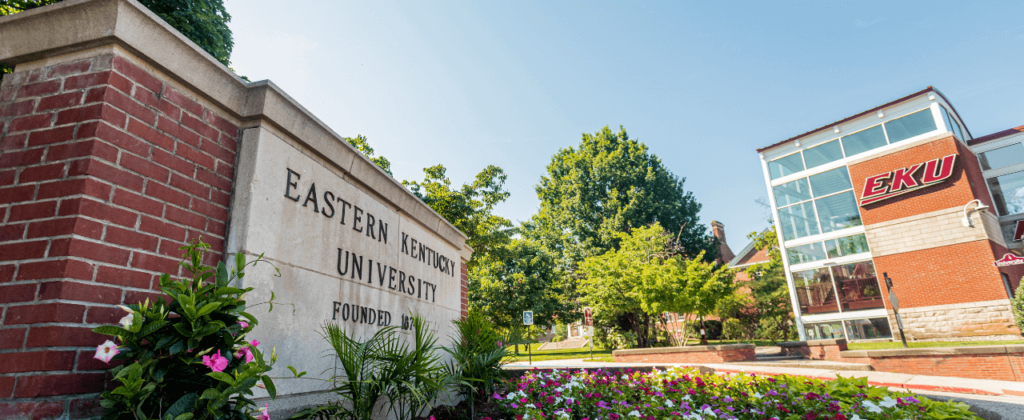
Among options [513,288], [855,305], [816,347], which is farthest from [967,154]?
[513,288]

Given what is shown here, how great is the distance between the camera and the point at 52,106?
2.29m

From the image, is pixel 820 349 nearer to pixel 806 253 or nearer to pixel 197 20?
pixel 806 253

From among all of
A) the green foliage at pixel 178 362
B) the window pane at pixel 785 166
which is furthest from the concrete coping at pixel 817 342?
the green foliage at pixel 178 362

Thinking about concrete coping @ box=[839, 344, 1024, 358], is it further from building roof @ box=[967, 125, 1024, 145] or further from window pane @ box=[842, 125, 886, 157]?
building roof @ box=[967, 125, 1024, 145]

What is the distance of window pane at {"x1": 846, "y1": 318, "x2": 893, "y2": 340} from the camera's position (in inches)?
Answer: 794

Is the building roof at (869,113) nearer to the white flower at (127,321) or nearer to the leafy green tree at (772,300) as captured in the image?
the leafy green tree at (772,300)

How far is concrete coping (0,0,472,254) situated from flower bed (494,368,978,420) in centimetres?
297

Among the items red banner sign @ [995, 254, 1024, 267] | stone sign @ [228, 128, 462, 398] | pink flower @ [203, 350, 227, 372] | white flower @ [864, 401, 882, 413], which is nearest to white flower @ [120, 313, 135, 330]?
pink flower @ [203, 350, 227, 372]

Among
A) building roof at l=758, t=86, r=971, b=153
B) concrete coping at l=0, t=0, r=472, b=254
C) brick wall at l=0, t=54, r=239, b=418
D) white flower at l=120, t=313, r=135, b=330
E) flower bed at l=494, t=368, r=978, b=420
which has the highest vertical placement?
building roof at l=758, t=86, r=971, b=153

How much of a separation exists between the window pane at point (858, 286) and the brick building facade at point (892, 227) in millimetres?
47

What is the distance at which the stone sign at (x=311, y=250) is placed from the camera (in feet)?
9.29

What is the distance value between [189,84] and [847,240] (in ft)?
86.3

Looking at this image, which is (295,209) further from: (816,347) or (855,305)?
(855,305)

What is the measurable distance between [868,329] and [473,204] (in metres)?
18.8
